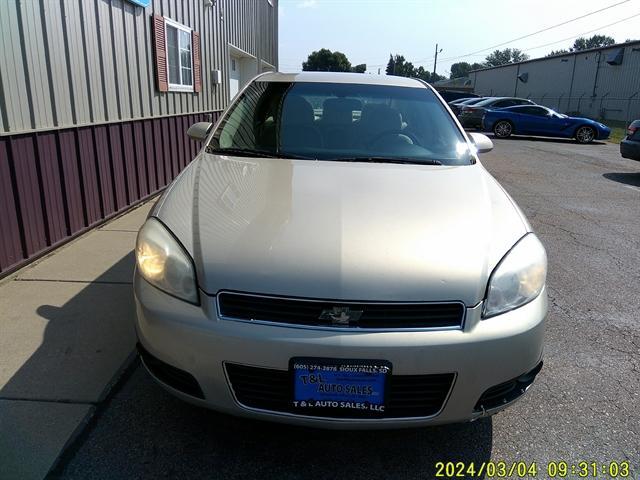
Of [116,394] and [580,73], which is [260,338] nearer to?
[116,394]

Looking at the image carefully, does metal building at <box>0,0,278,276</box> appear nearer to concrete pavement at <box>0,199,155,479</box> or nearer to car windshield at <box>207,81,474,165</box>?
concrete pavement at <box>0,199,155,479</box>

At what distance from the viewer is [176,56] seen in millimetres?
7484

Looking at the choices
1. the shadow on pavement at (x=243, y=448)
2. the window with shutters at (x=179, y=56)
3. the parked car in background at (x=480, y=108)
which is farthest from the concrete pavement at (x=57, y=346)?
the parked car in background at (x=480, y=108)

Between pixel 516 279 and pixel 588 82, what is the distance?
39002mm

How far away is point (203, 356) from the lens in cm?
184

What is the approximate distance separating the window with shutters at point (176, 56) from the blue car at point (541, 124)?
43.4 ft

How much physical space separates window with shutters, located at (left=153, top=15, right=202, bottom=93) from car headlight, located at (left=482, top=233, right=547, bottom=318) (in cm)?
588

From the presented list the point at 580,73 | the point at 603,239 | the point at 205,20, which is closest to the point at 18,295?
the point at 603,239

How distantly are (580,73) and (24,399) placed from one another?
135 ft

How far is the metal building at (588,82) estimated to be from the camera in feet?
99.7

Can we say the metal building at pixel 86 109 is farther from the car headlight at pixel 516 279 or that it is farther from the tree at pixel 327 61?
the tree at pixel 327 61

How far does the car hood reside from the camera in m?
1.86

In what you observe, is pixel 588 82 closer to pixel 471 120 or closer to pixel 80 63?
pixel 471 120

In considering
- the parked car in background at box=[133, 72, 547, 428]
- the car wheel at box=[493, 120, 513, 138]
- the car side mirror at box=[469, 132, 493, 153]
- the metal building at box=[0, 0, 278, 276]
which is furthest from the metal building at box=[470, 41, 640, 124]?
the parked car in background at box=[133, 72, 547, 428]
